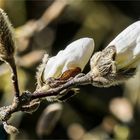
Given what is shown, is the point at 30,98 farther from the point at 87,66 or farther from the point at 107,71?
the point at 87,66

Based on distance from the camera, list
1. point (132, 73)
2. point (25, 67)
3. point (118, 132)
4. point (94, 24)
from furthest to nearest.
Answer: point (94, 24)
point (25, 67)
point (118, 132)
point (132, 73)

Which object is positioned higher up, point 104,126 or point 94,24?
point 94,24

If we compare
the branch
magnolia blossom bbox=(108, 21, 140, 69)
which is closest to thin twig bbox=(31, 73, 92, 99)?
the branch

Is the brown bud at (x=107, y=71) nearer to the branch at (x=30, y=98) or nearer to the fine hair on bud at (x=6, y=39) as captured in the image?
the branch at (x=30, y=98)

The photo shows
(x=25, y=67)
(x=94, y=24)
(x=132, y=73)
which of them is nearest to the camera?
(x=132, y=73)

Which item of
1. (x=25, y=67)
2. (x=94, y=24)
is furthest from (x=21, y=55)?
(x=94, y=24)

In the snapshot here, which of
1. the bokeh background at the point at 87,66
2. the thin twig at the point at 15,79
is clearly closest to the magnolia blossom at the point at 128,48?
the thin twig at the point at 15,79

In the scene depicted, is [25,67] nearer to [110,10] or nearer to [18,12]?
[18,12]
